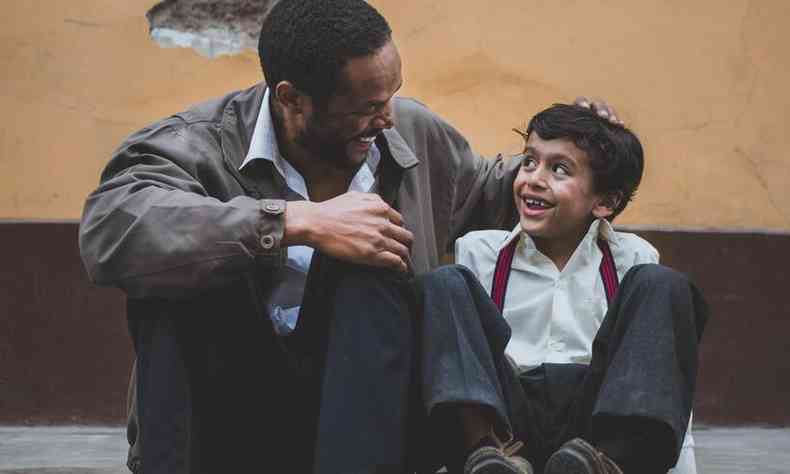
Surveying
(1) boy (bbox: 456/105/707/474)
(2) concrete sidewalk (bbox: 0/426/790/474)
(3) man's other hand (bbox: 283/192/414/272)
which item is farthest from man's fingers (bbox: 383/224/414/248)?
(2) concrete sidewalk (bbox: 0/426/790/474)

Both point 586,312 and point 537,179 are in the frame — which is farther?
point 537,179

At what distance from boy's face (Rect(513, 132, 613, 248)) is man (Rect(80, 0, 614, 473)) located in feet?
0.87

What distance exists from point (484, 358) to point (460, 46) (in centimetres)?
228

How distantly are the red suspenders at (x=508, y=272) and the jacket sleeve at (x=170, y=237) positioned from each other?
61 cm

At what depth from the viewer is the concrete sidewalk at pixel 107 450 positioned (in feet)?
13.6

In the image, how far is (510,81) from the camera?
4.76 metres

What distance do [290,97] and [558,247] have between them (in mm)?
737

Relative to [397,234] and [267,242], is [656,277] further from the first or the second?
[267,242]

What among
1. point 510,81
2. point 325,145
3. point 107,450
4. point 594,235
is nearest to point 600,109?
point 594,235

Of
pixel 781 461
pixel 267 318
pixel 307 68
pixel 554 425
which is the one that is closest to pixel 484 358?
pixel 554 425

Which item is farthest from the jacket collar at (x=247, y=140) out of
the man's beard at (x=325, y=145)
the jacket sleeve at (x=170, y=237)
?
the jacket sleeve at (x=170, y=237)

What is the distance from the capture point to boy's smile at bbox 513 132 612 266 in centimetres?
314

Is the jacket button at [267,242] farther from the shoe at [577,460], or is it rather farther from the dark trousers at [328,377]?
the shoe at [577,460]

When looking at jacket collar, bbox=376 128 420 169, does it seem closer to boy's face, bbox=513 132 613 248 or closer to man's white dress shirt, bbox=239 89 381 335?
man's white dress shirt, bbox=239 89 381 335
